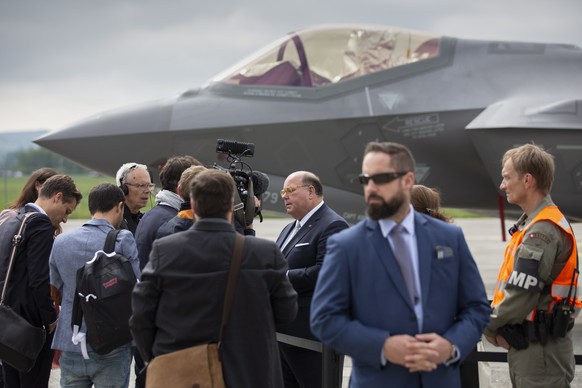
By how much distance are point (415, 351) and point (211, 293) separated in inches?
37.2

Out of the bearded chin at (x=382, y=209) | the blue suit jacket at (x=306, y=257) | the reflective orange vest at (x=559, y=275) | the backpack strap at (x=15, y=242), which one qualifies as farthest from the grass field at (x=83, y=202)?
the bearded chin at (x=382, y=209)

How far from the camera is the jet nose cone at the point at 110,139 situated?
31.7 feet

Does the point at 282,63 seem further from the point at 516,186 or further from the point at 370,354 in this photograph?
the point at 370,354

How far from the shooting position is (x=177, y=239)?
3482mm

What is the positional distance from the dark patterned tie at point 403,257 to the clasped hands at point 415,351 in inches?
6.3

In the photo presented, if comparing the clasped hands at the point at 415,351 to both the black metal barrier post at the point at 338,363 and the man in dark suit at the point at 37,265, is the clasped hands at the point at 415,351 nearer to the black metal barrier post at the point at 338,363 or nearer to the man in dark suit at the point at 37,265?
the black metal barrier post at the point at 338,363

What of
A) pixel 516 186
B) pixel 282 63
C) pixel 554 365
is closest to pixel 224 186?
pixel 516 186

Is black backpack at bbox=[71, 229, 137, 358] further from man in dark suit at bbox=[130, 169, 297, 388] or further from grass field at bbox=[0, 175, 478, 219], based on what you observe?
grass field at bbox=[0, 175, 478, 219]

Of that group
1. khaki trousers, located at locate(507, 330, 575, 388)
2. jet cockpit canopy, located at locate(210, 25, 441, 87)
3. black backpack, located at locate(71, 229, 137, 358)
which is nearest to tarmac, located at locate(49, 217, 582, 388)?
khaki trousers, located at locate(507, 330, 575, 388)

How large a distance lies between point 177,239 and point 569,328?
1990mm

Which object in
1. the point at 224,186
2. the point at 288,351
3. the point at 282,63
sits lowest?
the point at 288,351

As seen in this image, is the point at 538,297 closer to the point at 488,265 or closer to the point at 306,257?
the point at 306,257

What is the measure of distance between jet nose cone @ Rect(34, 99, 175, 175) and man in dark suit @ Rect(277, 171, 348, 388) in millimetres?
4685

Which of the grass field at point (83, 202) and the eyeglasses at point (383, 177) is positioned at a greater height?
the eyeglasses at point (383, 177)
